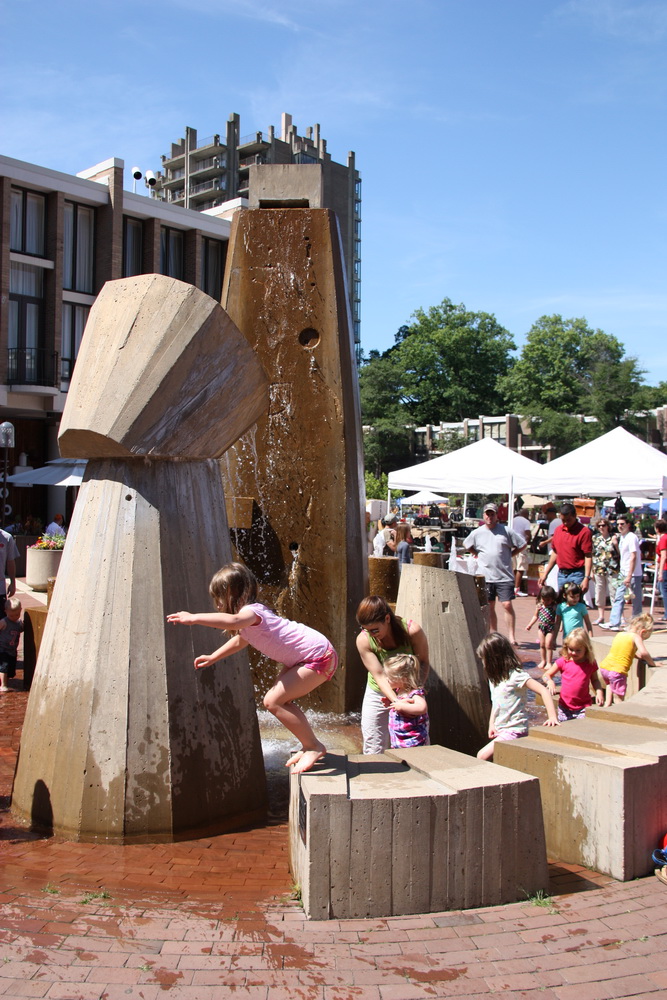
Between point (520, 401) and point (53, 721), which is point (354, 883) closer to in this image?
point (53, 721)

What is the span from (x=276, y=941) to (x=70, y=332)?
34474 mm

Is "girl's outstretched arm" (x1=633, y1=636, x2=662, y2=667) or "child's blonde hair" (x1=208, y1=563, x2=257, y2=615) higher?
"child's blonde hair" (x1=208, y1=563, x2=257, y2=615)

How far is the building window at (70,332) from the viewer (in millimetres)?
34828

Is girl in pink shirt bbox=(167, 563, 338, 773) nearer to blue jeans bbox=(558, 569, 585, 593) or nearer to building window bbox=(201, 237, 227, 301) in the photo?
blue jeans bbox=(558, 569, 585, 593)

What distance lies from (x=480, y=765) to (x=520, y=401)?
72.0 m

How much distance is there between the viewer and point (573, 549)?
10.7 m

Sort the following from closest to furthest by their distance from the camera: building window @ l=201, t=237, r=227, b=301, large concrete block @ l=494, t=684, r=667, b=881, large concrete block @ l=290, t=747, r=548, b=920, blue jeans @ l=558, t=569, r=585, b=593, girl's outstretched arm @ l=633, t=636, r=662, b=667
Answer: large concrete block @ l=290, t=747, r=548, b=920 < large concrete block @ l=494, t=684, r=667, b=881 < girl's outstretched arm @ l=633, t=636, r=662, b=667 < blue jeans @ l=558, t=569, r=585, b=593 < building window @ l=201, t=237, r=227, b=301

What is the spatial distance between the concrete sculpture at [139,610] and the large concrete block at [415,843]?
110cm

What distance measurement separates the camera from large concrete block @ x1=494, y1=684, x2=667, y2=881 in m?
4.39

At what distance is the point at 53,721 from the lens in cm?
500

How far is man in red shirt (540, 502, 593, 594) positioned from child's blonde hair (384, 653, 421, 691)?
19.2ft

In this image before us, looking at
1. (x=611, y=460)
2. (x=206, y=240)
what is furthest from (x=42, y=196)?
(x=611, y=460)

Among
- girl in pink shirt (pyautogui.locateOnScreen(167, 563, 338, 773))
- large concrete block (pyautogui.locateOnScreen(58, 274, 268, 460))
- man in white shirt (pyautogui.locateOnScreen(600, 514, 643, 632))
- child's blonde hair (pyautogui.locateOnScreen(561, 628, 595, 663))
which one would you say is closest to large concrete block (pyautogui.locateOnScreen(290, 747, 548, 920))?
girl in pink shirt (pyautogui.locateOnScreen(167, 563, 338, 773))

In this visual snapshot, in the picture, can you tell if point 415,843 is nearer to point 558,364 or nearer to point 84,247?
point 84,247
